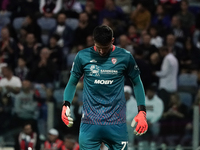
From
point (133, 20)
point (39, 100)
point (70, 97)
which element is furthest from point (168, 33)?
point (70, 97)

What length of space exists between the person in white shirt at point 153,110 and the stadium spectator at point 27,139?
2.19 meters

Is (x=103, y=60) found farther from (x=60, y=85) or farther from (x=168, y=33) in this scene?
(x=168, y=33)

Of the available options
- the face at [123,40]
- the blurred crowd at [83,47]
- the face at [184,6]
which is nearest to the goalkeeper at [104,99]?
the blurred crowd at [83,47]

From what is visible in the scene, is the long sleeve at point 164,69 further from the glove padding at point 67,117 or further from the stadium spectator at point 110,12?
the glove padding at point 67,117

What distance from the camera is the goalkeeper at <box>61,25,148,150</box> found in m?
4.79

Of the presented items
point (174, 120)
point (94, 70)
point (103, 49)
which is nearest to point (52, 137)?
point (174, 120)

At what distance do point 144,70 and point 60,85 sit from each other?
5.81 feet

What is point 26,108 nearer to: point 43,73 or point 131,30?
point 43,73

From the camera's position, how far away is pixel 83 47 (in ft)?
36.4

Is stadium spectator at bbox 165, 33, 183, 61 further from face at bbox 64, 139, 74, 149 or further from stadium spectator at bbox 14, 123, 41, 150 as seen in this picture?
stadium spectator at bbox 14, 123, 41, 150

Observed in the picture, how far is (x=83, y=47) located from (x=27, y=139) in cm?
277

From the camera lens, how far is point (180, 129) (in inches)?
352

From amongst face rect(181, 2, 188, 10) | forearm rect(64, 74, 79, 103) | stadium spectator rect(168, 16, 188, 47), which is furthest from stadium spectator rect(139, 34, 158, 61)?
forearm rect(64, 74, 79, 103)

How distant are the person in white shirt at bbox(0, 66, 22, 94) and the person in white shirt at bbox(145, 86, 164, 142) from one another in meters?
2.50
